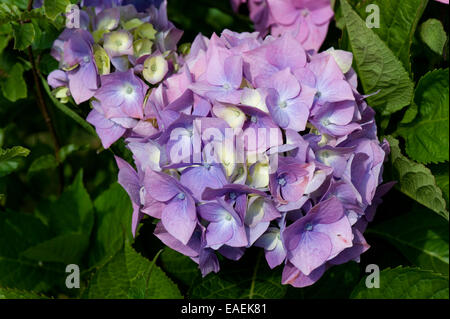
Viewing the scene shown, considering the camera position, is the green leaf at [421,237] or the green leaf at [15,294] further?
the green leaf at [421,237]

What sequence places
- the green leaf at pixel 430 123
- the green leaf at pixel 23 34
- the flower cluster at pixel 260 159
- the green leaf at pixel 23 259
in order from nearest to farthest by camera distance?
the flower cluster at pixel 260 159, the green leaf at pixel 23 34, the green leaf at pixel 430 123, the green leaf at pixel 23 259

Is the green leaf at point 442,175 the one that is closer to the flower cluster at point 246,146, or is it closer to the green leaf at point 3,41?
the flower cluster at point 246,146

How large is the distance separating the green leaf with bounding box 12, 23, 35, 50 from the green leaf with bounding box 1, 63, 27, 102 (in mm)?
148

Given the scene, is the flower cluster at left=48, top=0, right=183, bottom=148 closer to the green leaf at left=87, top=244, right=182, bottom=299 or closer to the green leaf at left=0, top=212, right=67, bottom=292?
the green leaf at left=87, top=244, right=182, bottom=299

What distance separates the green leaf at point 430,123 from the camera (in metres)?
0.99

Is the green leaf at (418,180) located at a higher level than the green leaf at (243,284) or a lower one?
higher

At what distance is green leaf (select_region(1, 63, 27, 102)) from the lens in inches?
40.4

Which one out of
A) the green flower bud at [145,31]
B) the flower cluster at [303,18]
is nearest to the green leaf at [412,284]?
the flower cluster at [303,18]

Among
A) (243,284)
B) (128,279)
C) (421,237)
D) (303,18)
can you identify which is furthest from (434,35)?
(128,279)

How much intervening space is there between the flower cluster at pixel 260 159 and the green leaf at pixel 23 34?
19cm

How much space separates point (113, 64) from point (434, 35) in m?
0.48

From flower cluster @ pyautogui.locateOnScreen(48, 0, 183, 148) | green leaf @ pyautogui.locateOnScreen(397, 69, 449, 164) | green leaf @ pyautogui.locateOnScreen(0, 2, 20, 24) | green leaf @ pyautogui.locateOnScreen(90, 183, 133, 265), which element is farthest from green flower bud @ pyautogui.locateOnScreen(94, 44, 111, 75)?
green leaf @ pyautogui.locateOnScreen(397, 69, 449, 164)

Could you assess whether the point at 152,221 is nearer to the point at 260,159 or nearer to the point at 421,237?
the point at 260,159

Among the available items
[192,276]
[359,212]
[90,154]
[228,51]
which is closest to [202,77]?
[228,51]
